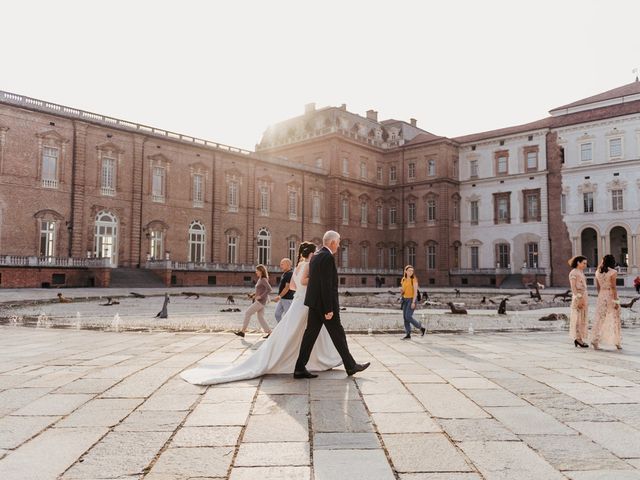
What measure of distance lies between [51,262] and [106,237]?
16.3ft

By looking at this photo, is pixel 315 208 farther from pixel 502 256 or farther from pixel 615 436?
pixel 615 436

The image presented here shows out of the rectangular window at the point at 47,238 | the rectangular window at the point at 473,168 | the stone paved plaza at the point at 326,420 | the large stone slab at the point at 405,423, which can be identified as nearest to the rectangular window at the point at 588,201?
the rectangular window at the point at 473,168

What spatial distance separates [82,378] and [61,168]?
28655 mm

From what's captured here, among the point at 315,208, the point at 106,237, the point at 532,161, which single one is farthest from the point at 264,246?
the point at 532,161

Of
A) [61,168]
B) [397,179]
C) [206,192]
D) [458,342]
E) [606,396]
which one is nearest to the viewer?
[606,396]

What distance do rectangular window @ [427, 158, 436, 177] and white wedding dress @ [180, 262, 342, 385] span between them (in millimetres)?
43863

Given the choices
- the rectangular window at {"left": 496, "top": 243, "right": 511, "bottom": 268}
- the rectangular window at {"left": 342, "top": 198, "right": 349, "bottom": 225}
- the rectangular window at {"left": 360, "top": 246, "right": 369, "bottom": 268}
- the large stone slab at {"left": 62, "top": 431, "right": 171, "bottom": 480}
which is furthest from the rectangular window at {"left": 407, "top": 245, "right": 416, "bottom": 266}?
the large stone slab at {"left": 62, "top": 431, "right": 171, "bottom": 480}

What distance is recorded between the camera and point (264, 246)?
42.0 meters

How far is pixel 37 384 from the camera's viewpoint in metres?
5.31

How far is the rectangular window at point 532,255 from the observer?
1730 inches

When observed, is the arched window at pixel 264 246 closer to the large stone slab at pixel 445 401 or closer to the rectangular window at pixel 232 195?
the rectangular window at pixel 232 195

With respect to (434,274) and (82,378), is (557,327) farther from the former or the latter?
(434,274)

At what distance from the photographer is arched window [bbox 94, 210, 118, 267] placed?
32.2 meters

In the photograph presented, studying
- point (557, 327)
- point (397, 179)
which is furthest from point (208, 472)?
point (397, 179)
